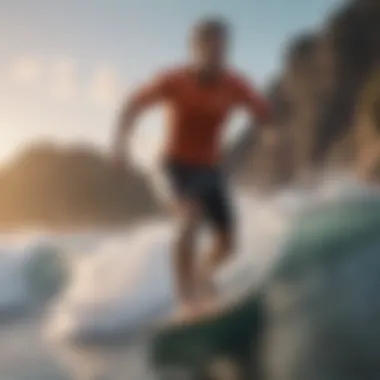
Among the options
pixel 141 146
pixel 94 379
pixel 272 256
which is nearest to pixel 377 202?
pixel 272 256

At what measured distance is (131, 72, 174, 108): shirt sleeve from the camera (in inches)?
44.7

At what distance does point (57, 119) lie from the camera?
3.82 feet

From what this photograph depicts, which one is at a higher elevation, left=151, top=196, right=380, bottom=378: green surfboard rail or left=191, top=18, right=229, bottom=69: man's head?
left=191, top=18, right=229, bottom=69: man's head

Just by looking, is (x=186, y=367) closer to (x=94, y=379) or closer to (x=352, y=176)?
(x=94, y=379)

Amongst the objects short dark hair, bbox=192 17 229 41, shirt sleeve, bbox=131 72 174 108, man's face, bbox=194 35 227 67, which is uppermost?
short dark hair, bbox=192 17 229 41

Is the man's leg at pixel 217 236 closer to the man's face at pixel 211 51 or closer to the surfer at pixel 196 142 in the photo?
the surfer at pixel 196 142

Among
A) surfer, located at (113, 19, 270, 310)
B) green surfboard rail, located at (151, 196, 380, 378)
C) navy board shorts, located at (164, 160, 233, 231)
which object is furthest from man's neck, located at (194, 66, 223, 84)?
green surfboard rail, located at (151, 196, 380, 378)

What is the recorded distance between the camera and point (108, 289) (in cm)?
110

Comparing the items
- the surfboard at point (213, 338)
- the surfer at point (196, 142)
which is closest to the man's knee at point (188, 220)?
the surfer at point (196, 142)

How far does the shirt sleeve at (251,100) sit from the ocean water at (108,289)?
0.11 metres

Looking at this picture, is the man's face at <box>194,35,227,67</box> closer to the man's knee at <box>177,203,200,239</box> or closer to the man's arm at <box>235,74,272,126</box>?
the man's arm at <box>235,74,272,126</box>

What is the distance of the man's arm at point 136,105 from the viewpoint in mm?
1136

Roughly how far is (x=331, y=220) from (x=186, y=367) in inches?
10.8

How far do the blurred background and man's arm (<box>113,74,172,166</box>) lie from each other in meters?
0.01
